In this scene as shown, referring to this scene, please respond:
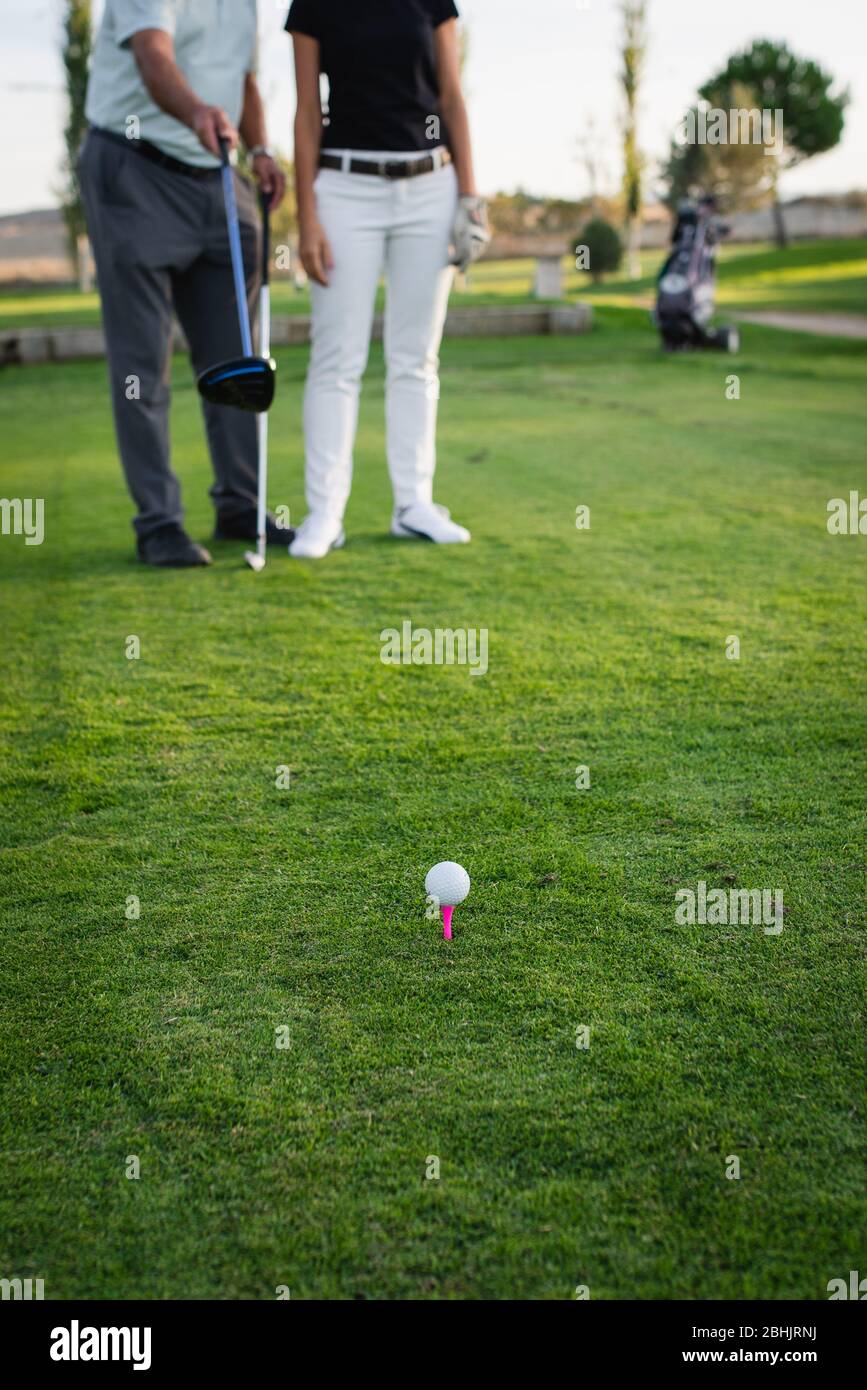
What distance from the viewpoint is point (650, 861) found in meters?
2.40

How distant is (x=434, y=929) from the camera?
218 cm

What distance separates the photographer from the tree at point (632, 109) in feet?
97.4

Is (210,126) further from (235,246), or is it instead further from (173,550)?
(173,550)

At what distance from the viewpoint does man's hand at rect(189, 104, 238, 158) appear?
409 centimetres

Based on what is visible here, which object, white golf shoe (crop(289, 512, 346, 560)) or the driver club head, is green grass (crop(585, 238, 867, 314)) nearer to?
white golf shoe (crop(289, 512, 346, 560))

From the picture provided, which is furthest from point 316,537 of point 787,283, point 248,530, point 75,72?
point 75,72

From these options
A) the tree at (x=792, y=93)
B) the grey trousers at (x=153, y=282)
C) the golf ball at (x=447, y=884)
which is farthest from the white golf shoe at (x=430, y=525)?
the tree at (x=792, y=93)

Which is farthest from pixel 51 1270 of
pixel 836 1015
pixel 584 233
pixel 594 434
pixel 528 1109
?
pixel 584 233

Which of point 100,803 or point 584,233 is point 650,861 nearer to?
point 100,803

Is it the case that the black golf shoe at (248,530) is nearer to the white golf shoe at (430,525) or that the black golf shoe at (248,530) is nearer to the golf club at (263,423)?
the golf club at (263,423)

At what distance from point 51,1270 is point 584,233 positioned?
28.7 metres

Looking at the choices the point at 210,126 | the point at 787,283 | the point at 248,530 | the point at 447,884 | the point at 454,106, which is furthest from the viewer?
the point at 787,283

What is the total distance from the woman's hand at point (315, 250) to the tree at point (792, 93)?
53.9 m

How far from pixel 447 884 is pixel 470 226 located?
10.9ft
